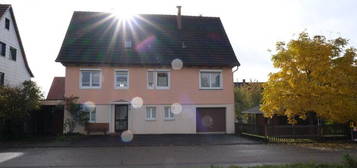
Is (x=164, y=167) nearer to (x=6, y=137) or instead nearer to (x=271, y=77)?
(x=271, y=77)

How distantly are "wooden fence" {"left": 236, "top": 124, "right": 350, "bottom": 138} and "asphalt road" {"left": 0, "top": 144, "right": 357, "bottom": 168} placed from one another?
3.56 m

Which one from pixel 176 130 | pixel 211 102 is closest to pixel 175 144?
pixel 176 130

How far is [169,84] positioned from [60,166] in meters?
12.1

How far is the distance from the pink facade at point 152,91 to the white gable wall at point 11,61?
773cm

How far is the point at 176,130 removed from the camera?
68.8 feet

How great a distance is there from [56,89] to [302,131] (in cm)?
2836

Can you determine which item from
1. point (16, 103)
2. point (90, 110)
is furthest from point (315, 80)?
point (16, 103)

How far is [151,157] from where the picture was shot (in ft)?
38.9

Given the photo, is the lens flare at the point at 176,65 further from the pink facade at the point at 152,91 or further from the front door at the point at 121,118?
the front door at the point at 121,118

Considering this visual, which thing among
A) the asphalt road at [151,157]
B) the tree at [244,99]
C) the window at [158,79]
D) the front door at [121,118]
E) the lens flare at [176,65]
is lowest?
the asphalt road at [151,157]

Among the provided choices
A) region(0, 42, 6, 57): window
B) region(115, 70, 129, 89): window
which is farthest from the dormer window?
region(0, 42, 6, 57): window

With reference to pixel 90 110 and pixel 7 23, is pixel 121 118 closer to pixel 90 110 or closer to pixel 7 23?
pixel 90 110

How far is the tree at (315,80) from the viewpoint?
50.4 feet

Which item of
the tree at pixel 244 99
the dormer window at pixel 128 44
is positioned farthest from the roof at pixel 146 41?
the tree at pixel 244 99
